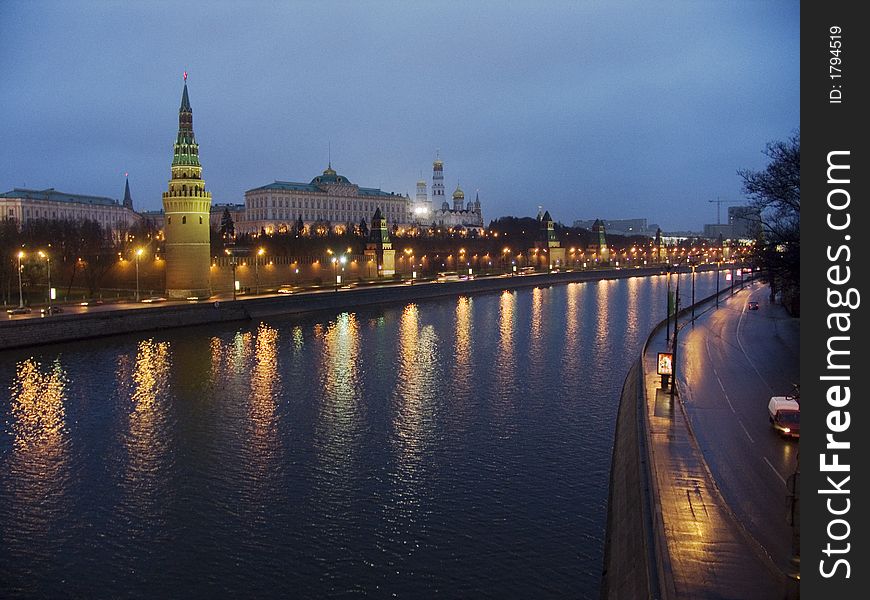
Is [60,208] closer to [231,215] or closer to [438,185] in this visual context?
[231,215]

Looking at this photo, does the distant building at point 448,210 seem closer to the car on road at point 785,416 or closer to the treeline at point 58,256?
the treeline at point 58,256

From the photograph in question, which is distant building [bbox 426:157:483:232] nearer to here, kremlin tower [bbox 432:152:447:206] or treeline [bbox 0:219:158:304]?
kremlin tower [bbox 432:152:447:206]

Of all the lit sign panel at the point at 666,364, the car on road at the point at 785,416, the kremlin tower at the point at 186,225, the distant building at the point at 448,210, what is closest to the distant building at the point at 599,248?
the distant building at the point at 448,210

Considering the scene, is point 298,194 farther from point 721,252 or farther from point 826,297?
point 826,297

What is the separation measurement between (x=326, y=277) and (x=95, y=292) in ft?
69.7

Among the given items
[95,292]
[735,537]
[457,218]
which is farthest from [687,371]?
[457,218]

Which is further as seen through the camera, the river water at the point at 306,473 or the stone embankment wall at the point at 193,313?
the stone embankment wall at the point at 193,313

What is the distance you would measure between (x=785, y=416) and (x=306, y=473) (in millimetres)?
10322

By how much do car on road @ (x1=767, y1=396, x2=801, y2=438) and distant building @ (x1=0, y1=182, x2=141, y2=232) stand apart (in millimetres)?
96550

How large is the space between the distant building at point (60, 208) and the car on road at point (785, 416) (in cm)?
9655

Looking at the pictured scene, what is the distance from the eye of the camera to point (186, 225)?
53219 mm

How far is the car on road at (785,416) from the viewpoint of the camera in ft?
51.6

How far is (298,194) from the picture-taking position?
12800 cm

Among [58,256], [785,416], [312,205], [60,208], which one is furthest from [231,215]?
[785,416]
